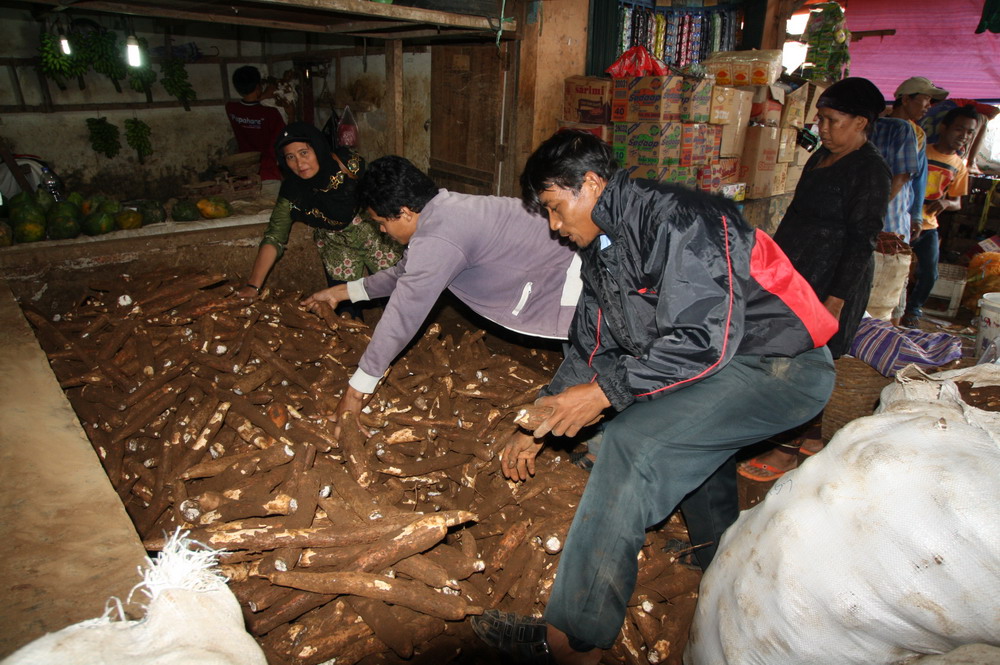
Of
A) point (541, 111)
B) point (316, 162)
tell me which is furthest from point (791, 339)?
point (541, 111)

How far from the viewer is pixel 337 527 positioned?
2.19 metres

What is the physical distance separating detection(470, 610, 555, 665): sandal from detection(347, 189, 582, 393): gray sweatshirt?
1.12 meters

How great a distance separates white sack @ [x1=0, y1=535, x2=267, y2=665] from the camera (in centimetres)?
99

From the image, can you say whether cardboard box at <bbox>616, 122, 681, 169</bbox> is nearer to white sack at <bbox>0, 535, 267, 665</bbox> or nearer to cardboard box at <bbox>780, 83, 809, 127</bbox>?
cardboard box at <bbox>780, 83, 809, 127</bbox>

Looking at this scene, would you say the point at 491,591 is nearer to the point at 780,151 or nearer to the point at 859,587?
the point at 859,587

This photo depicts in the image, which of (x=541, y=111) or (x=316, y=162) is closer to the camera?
(x=316, y=162)

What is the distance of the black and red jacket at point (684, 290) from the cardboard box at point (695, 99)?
4.20m

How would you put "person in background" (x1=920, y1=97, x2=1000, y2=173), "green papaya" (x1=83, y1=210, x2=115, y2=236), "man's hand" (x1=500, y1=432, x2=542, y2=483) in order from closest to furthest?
1. "man's hand" (x1=500, y1=432, x2=542, y2=483)
2. "green papaya" (x1=83, y1=210, x2=115, y2=236)
3. "person in background" (x1=920, y1=97, x2=1000, y2=173)

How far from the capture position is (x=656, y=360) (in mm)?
1812

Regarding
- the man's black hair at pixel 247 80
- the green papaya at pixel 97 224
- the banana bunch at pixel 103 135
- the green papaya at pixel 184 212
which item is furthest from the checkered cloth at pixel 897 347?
the banana bunch at pixel 103 135

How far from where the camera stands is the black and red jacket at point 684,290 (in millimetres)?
1763

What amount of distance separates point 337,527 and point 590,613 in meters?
0.99

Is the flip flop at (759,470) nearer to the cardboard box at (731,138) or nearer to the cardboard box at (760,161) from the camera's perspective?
the cardboard box at (731,138)

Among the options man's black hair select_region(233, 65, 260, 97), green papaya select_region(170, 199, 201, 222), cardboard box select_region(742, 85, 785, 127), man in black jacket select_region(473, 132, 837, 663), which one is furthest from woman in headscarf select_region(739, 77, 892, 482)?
man's black hair select_region(233, 65, 260, 97)
